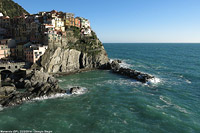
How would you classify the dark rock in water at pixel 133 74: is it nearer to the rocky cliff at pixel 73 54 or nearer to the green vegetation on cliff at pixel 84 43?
the rocky cliff at pixel 73 54

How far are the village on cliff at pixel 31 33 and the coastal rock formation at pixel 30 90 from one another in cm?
1492

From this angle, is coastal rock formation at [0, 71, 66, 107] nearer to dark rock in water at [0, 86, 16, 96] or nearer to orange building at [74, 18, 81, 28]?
dark rock in water at [0, 86, 16, 96]

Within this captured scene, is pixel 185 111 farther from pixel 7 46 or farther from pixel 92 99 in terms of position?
pixel 7 46

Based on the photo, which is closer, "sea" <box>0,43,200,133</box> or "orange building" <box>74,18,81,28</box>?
"sea" <box>0,43,200,133</box>

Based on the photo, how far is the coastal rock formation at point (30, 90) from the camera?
45703 millimetres

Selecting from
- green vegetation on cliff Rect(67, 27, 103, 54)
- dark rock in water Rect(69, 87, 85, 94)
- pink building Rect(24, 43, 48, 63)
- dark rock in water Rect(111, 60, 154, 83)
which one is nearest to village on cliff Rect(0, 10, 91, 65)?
pink building Rect(24, 43, 48, 63)

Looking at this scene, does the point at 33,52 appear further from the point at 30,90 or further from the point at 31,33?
the point at 30,90

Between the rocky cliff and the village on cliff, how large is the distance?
304 cm

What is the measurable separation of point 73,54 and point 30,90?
36616 mm

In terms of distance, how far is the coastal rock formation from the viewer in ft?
150

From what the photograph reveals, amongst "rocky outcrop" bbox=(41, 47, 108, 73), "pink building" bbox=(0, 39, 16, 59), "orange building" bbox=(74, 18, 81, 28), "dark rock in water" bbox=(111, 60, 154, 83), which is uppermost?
"orange building" bbox=(74, 18, 81, 28)

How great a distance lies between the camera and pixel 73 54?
84250 mm

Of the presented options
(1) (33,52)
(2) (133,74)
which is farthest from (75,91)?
(2) (133,74)

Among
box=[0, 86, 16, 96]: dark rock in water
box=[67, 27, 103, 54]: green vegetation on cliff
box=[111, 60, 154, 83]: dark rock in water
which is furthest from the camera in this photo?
box=[67, 27, 103, 54]: green vegetation on cliff
